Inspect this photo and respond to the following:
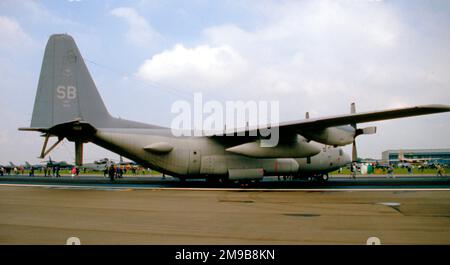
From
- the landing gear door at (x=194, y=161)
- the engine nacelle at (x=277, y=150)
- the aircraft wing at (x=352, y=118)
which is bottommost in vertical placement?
the landing gear door at (x=194, y=161)

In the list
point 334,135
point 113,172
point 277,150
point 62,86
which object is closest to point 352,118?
point 334,135

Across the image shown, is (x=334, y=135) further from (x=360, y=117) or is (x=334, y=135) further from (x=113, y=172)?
(x=113, y=172)

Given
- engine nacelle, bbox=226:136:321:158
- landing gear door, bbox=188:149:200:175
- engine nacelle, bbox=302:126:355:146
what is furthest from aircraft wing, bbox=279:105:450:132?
landing gear door, bbox=188:149:200:175

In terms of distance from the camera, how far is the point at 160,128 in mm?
19453

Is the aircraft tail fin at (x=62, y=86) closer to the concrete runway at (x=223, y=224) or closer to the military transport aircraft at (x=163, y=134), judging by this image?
the military transport aircraft at (x=163, y=134)

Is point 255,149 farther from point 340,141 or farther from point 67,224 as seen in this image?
point 67,224

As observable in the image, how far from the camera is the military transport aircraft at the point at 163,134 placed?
1570cm

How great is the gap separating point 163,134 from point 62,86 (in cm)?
572

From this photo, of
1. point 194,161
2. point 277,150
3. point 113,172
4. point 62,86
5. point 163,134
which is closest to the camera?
point 62,86

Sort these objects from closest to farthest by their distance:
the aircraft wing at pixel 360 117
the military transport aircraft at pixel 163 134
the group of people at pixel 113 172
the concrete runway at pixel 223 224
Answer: the concrete runway at pixel 223 224, the aircraft wing at pixel 360 117, the military transport aircraft at pixel 163 134, the group of people at pixel 113 172

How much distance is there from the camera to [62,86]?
52.6 feet

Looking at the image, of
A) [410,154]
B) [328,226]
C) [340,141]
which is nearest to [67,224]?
[328,226]

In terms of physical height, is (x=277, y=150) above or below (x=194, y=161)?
above

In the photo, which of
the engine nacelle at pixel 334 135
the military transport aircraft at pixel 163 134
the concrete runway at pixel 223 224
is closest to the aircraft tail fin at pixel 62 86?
the military transport aircraft at pixel 163 134
